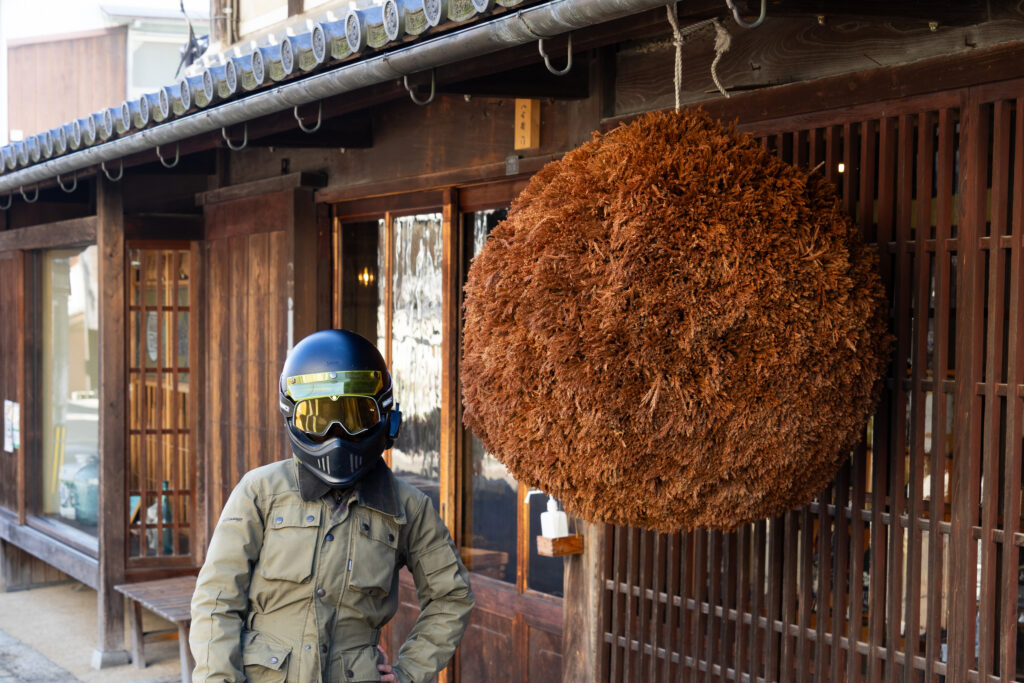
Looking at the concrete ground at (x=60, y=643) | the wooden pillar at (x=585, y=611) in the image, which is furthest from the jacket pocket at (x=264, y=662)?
the concrete ground at (x=60, y=643)

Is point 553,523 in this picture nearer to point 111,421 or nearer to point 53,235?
point 111,421

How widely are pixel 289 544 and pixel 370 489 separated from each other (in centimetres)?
31

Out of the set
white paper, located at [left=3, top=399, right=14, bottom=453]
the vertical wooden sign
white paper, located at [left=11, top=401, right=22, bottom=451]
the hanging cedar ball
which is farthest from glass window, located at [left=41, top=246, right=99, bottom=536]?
the hanging cedar ball

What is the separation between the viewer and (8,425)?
10344 millimetres

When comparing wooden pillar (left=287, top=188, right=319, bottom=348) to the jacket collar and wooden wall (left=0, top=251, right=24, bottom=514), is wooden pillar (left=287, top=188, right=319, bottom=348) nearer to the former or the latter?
the jacket collar

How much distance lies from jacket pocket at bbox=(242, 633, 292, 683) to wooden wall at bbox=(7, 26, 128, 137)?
54.3 feet

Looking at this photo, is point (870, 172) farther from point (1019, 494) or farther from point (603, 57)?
point (603, 57)

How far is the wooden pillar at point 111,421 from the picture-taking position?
25.7ft

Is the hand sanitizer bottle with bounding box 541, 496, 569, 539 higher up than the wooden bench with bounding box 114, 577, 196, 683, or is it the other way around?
the hand sanitizer bottle with bounding box 541, 496, 569, 539

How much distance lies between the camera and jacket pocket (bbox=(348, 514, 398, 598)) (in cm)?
349

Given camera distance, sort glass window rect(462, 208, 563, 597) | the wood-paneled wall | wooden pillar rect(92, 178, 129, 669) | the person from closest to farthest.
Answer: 1. the person
2. glass window rect(462, 208, 563, 597)
3. the wood-paneled wall
4. wooden pillar rect(92, 178, 129, 669)

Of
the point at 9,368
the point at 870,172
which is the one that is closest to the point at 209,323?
the point at 9,368

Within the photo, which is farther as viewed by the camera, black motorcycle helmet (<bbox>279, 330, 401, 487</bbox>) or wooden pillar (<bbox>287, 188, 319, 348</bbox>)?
wooden pillar (<bbox>287, 188, 319, 348</bbox>)

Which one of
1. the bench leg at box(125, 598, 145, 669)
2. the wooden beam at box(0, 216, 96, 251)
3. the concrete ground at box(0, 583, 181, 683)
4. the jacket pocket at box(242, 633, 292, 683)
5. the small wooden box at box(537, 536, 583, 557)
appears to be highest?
the wooden beam at box(0, 216, 96, 251)
